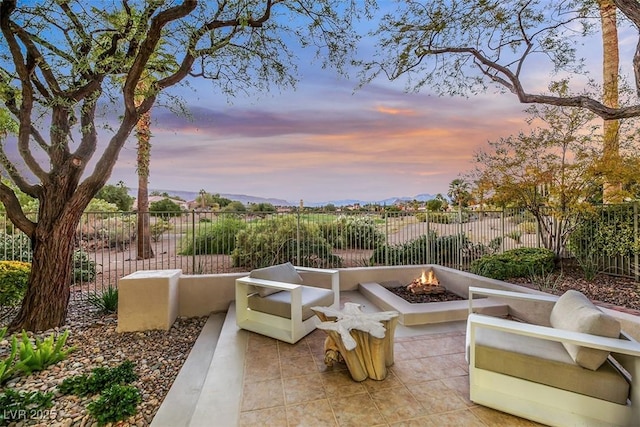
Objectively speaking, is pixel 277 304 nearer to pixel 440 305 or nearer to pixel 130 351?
pixel 130 351

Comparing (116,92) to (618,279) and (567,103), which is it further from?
(618,279)

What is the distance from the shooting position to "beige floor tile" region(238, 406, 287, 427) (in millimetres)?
1903

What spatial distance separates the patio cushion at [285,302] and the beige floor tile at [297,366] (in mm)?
507

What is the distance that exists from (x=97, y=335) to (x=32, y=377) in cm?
96

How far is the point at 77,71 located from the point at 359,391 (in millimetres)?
5499

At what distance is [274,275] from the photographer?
3.61 m

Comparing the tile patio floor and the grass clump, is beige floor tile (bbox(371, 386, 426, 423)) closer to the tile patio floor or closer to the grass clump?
the tile patio floor

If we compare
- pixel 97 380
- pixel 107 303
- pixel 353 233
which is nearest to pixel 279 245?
pixel 353 233

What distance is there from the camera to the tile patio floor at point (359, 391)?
6.37 ft

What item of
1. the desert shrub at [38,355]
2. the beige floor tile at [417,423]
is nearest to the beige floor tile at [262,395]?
the beige floor tile at [417,423]

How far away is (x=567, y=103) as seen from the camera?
468 cm

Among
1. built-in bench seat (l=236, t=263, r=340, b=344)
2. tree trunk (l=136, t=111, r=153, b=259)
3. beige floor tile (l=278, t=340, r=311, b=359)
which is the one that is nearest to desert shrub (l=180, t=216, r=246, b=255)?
tree trunk (l=136, t=111, r=153, b=259)

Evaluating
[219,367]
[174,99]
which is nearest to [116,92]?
[174,99]

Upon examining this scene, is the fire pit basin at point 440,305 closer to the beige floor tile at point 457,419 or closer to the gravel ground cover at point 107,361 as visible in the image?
the beige floor tile at point 457,419
